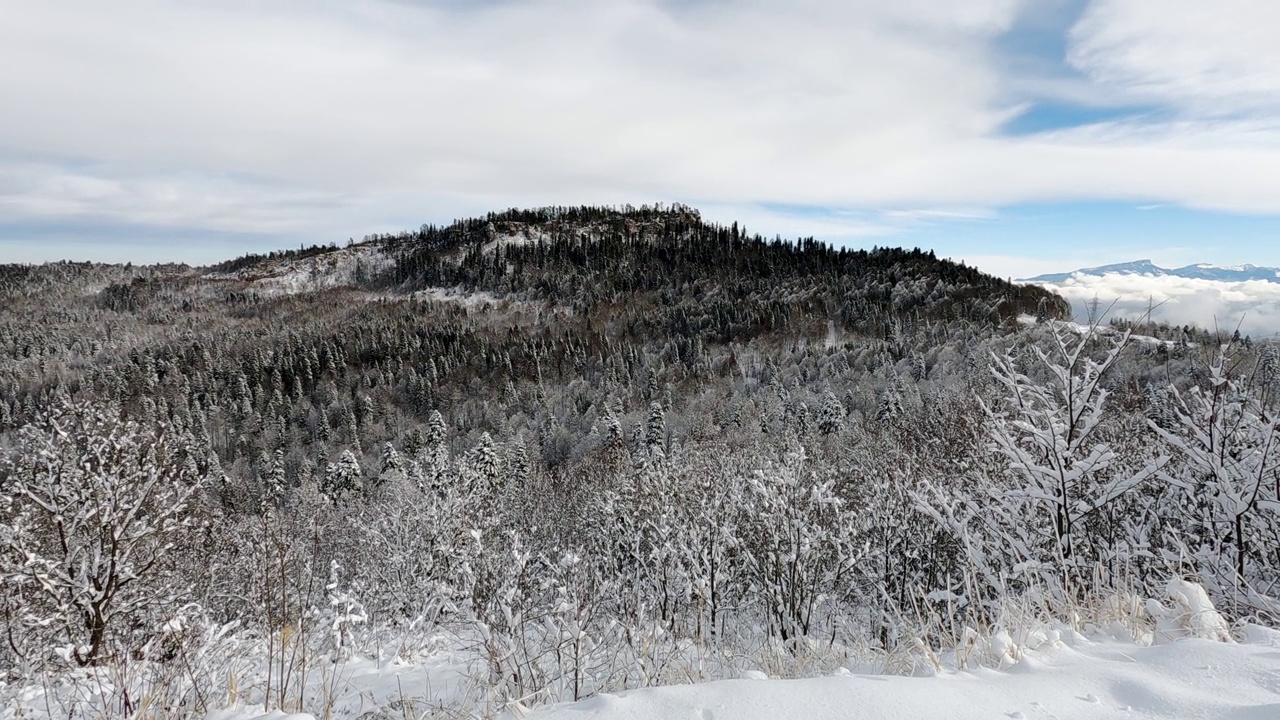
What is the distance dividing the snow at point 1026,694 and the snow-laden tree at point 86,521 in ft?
45.0

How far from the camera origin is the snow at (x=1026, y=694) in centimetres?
245

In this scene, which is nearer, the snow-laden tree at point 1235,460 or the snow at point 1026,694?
the snow at point 1026,694

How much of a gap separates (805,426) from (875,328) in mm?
66370

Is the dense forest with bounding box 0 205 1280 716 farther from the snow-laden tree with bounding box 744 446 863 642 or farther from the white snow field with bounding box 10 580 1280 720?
the white snow field with bounding box 10 580 1280 720

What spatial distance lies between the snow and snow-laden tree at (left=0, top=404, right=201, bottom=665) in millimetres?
13726

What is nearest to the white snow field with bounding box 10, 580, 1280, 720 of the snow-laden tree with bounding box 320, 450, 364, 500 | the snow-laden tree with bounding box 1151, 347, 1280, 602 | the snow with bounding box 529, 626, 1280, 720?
the snow with bounding box 529, 626, 1280, 720

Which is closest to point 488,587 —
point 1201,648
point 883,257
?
point 1201,648

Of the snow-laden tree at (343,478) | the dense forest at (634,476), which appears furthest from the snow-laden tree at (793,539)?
the snow-laden tree at (343,478)

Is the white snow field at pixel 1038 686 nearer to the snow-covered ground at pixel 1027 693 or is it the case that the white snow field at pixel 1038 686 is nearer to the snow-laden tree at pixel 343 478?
the snow-covered ground at pixel 1027 693

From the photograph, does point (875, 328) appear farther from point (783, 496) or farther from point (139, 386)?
point (139, 386)

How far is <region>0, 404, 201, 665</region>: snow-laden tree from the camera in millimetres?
11398

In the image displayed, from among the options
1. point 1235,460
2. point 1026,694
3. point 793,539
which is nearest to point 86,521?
point 793,539

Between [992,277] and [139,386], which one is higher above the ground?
[992,277]

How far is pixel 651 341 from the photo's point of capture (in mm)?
143000
